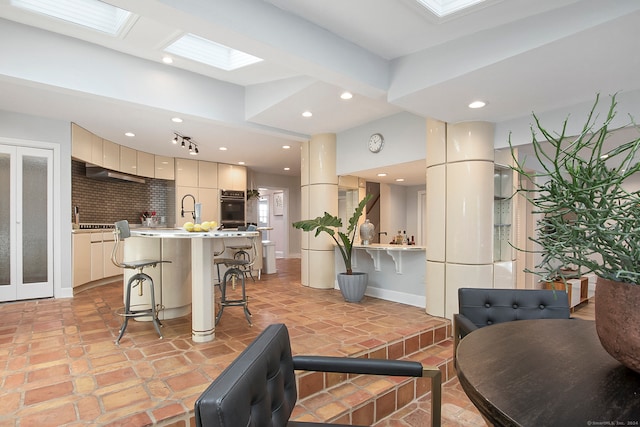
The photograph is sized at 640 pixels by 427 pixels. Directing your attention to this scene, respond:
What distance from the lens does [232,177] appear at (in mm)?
8133

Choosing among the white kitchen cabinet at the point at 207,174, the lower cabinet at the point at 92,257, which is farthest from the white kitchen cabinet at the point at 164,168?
the lower cabinet at the point at 92,257

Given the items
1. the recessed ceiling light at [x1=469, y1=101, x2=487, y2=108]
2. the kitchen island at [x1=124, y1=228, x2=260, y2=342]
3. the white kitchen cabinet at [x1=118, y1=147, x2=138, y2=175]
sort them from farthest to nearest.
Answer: the white kitchen cabinet at [x1=118, y1=147, x2=138, y2=175] < the recessed ceiling light at [x1=469, y1=101, x2=487, y2=108] < the kitchen island at [x1=124, y1=228, x2=260, y2=342]

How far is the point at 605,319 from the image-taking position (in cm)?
105

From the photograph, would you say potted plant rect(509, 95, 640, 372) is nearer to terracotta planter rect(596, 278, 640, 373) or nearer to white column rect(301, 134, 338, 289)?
terracotta planter rect(596, 278, 640, 373)

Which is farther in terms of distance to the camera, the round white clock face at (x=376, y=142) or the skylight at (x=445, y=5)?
the round white clock face at (x=376, y=142)

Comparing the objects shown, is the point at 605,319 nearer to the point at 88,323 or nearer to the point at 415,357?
the point at 415,357

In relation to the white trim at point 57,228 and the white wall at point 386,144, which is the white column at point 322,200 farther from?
the white trim at point 57,228

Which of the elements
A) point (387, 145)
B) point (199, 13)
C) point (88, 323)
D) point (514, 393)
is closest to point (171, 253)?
point (88, 323)

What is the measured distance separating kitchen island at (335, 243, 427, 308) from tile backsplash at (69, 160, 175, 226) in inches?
187

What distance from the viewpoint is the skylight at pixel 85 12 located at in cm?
266

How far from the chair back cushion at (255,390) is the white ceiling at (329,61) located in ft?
6.43

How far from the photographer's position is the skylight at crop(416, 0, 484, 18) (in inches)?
88.4

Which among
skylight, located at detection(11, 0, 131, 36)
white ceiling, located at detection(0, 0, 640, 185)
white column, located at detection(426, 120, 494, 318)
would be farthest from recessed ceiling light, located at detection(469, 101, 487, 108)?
skylight, located at detection(11, 0, 131, 36)

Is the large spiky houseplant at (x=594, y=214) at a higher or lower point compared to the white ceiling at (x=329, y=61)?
lower
